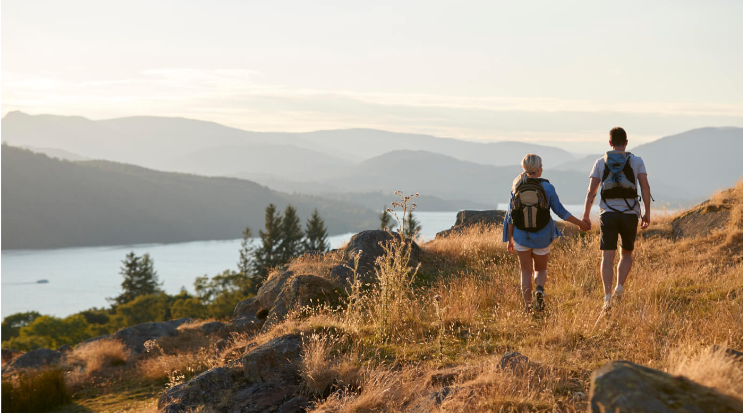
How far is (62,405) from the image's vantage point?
11.9 meters

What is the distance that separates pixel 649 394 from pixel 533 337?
2877 mm

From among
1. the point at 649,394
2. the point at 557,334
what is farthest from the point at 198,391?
the point at 649,394

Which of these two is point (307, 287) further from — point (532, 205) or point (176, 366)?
point (176, 366)

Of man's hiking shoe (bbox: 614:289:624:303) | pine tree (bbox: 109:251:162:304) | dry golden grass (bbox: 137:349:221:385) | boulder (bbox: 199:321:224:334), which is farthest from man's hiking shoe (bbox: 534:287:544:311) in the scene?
pine tree (bbox: 109:251:162:304)

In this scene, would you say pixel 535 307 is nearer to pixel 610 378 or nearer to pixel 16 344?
pixel 610 378

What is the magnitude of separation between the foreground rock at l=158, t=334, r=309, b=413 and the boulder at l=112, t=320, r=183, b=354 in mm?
12648

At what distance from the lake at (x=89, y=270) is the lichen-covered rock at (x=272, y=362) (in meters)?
59.9

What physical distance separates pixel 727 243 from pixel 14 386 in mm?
16581

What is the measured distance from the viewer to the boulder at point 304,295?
837 centimetres

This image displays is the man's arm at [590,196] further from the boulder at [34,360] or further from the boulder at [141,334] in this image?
the boulder at [34,360]

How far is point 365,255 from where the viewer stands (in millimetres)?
10445

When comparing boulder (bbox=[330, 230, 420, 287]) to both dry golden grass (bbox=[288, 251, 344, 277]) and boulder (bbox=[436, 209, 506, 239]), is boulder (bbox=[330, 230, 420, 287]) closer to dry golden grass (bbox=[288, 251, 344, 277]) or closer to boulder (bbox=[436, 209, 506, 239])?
dry golden grass (bbox=[288, 251, 344, 277])

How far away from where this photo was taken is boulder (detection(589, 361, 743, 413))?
2.27m

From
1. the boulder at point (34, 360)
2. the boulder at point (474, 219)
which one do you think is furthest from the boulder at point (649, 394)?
the boulder at point (34, 360)
